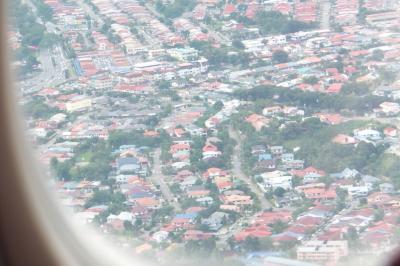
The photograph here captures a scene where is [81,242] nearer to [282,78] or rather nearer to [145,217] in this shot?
[145,217]

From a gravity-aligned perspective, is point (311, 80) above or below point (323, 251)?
above

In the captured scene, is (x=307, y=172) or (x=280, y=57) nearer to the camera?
(x=307, y=172)

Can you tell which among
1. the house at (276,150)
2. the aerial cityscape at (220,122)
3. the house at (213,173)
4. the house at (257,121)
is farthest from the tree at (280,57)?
the house at (213,173)

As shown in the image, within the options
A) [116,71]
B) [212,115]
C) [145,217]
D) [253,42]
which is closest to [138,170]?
[145,217]

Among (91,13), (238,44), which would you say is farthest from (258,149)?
(91,13)

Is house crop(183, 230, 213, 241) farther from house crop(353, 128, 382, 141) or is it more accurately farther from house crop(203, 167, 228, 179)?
house crop(353, 128, 382, 141)

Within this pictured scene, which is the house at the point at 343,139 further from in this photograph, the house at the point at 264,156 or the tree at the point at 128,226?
the tree at the point at 128,226

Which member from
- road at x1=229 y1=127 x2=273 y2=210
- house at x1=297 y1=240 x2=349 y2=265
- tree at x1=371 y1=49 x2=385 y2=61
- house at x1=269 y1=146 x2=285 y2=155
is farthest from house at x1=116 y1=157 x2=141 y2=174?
tree at x1=371 y1=49 x2=385 y2=61

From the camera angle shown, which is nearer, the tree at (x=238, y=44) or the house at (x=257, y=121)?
the house at (x=257, y=121)

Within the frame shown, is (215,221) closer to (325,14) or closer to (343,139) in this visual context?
(343,139)
